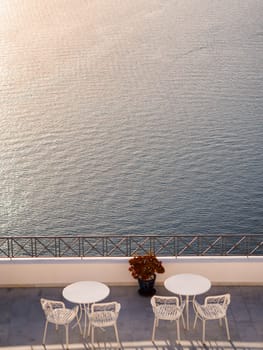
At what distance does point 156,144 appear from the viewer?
3647 centimetres

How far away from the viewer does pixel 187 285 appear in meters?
12.5

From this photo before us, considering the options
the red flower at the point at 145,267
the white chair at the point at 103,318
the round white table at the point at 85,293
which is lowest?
the white chair at the point at 103,318

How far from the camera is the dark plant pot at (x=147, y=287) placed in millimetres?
13406

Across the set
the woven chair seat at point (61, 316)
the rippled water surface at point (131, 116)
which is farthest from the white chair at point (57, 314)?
the rippled water surface at point (131, 116)

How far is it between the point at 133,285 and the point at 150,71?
108ft

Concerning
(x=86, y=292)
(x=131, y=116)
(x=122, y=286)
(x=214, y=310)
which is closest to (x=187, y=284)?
(x=214, y=310)

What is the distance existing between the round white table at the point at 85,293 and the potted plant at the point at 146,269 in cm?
93

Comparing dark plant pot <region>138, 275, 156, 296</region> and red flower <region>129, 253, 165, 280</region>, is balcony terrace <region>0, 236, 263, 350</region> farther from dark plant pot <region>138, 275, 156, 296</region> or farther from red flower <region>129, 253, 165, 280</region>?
red flower <region>129, 253, 165, 280</region>

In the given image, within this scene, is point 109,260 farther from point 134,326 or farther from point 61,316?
point 61,316

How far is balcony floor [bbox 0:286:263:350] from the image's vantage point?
11.9 metres

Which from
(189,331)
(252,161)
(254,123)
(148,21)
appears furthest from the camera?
(148,21)

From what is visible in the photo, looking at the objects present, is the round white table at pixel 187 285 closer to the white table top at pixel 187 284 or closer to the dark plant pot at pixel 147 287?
the white table top at pixel 187 284

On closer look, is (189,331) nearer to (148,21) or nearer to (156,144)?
(156,144)

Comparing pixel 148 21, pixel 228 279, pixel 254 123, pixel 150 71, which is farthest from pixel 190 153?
pixel 228 279
